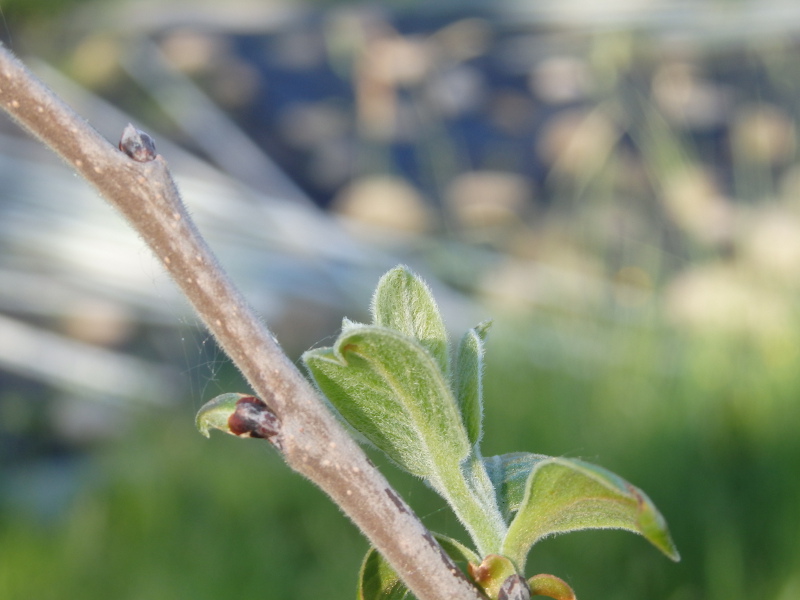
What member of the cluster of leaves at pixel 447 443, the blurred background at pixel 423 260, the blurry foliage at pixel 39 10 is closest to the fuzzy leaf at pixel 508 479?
the cluster of leaves at pixel 447 443

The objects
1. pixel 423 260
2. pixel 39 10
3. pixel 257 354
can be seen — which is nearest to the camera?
pixel 257 354

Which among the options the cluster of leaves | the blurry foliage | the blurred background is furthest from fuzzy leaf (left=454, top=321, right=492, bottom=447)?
the blurry foliage

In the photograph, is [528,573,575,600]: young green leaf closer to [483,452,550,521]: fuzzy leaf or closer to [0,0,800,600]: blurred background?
[483,452,550,521]: fuzzy leaf

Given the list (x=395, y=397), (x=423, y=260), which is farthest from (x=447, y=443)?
(x=423, y=260)

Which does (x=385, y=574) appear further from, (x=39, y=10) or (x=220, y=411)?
(x=39, y=10)

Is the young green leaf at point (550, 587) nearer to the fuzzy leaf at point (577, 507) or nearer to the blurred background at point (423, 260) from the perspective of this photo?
the fuzzy leaf at point (577, 507)
